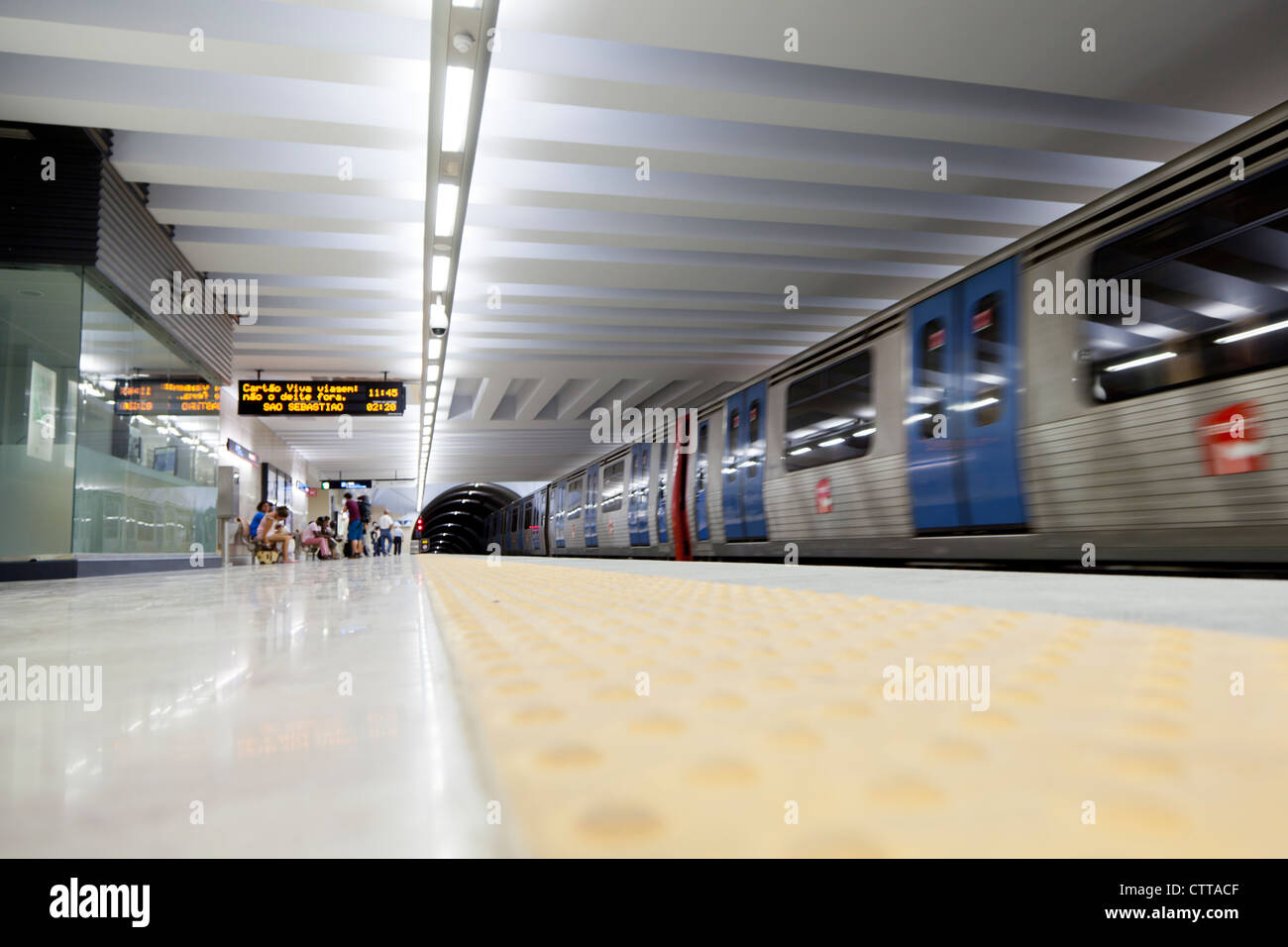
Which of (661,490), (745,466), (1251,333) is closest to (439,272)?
(745,466)

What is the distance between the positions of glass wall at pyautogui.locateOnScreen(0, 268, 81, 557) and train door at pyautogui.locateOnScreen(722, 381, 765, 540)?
7.39m

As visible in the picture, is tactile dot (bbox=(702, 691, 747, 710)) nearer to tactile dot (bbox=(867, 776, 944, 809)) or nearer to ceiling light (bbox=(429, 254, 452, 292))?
tactile dot (bbox=(867, 776, 944, 809))

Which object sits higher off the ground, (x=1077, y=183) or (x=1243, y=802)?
(x=1077, y=183)

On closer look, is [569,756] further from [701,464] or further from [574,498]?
[574,498]

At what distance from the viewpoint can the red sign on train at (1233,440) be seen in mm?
3861

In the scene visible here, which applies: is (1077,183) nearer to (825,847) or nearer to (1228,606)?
(1228,606)

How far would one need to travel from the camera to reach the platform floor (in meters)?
0.45

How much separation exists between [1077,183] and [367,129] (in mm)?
7413

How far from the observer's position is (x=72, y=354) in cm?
758

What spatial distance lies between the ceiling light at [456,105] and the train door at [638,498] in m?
7.90

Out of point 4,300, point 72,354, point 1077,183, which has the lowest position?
point 72,354

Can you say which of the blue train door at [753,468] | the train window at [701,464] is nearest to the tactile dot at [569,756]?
the blue train door at [753,468]

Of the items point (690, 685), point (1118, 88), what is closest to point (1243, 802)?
point (690, 685)
